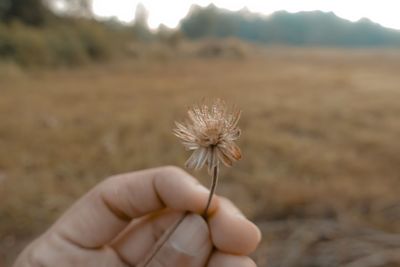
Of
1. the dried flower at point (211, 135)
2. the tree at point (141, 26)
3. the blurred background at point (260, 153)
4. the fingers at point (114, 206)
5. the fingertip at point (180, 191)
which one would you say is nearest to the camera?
the dried flower at point (211, 135)

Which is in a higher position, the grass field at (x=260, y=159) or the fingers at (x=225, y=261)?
the fingers at (x=225, y=261)

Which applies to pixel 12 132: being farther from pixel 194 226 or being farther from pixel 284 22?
pixel 284 22

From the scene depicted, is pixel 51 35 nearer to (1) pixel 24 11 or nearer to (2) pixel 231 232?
(1) pixel 24 11

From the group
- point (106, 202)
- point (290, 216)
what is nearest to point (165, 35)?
point (290, 216)

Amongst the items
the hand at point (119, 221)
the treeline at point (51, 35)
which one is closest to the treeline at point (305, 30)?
the treeline at point (51, 35)

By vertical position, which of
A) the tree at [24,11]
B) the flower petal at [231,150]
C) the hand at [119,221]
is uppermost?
the tree at [24,11]

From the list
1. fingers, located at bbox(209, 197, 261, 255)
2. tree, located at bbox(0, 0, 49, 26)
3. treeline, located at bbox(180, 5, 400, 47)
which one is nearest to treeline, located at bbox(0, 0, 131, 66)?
tree, located at bbox(0, 0, 49, 26)

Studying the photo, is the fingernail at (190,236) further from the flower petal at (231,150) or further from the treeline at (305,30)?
the treeline at (305,30)

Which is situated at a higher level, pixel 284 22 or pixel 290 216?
pixel 284 22
